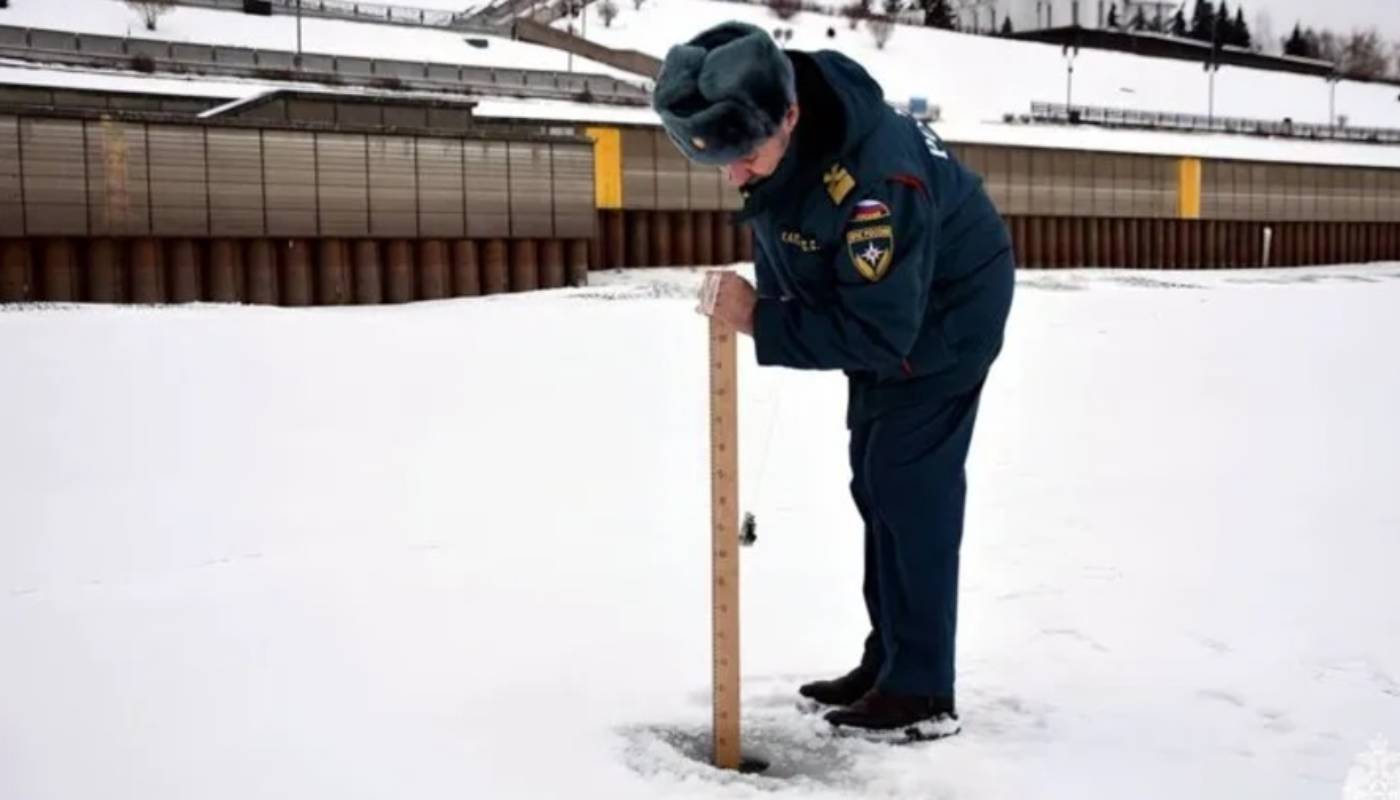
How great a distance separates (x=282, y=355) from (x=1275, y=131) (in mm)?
53990

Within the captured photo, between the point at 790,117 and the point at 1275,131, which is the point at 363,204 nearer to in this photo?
the point at 790,117

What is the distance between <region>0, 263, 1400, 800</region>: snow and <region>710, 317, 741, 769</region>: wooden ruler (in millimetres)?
126

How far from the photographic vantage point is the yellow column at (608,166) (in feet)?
83.1

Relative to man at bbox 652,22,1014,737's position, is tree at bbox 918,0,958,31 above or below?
above

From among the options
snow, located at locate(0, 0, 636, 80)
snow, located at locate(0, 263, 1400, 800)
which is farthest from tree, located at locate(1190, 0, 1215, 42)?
snow, located at locate(0, 263, 1400, 800)

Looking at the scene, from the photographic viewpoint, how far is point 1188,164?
116 feet

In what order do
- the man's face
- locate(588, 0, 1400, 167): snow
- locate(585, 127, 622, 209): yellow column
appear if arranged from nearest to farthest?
the man's face
locate(585, 127, 622, 209): yellow column
locate(588, 0, 1400, 167): snow

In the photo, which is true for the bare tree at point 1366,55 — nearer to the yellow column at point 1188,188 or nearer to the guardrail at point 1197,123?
the guardrail at point 1197,123

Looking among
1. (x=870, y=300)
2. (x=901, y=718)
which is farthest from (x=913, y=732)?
(x=870, y=300)

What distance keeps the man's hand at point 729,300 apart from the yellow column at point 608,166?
22655mm

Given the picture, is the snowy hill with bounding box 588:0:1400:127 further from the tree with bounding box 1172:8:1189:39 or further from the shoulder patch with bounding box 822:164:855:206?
the shoulder patch with bounding box 822:164:855:206

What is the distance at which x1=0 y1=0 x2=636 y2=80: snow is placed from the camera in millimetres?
38156

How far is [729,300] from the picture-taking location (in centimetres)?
297

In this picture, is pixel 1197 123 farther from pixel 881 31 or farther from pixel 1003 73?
pixel 881 31
